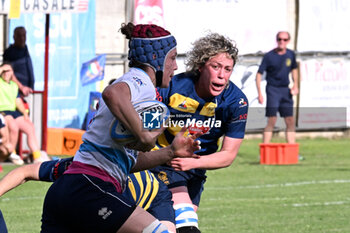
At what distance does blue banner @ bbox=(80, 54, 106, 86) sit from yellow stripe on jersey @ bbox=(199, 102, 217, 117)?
11.9 metres

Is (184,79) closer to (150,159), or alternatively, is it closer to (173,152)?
(150,159)

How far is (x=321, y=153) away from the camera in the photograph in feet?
58.6

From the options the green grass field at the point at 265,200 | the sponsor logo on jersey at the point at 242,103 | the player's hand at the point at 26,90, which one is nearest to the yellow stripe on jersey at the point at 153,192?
the sponsor logo on jersey at the point at 242,103

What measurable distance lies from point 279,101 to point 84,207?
1209 centimetres

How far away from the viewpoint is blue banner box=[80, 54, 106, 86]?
18312mm

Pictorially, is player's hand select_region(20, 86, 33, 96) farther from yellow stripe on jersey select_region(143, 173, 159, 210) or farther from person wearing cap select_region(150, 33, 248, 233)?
yellow stripe on jersey select_region(143, 173, 159, 210)

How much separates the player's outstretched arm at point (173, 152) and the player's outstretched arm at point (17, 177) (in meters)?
0.91

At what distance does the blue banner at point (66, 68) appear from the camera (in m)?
18.7

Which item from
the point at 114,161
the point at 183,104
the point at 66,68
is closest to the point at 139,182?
the point at 114,161

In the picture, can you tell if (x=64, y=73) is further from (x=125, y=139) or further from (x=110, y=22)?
(x=125, y=139)

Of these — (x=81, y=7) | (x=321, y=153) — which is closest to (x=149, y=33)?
(x=81, y=7)

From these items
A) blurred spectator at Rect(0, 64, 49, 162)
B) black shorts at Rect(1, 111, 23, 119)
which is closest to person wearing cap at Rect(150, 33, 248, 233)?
blurred spectator at Rect(0, 64, 49, 162)

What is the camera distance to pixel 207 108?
6.52 metres

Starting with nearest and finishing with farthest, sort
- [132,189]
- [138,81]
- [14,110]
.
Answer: [138,81] < [132,189] < [14,110]
